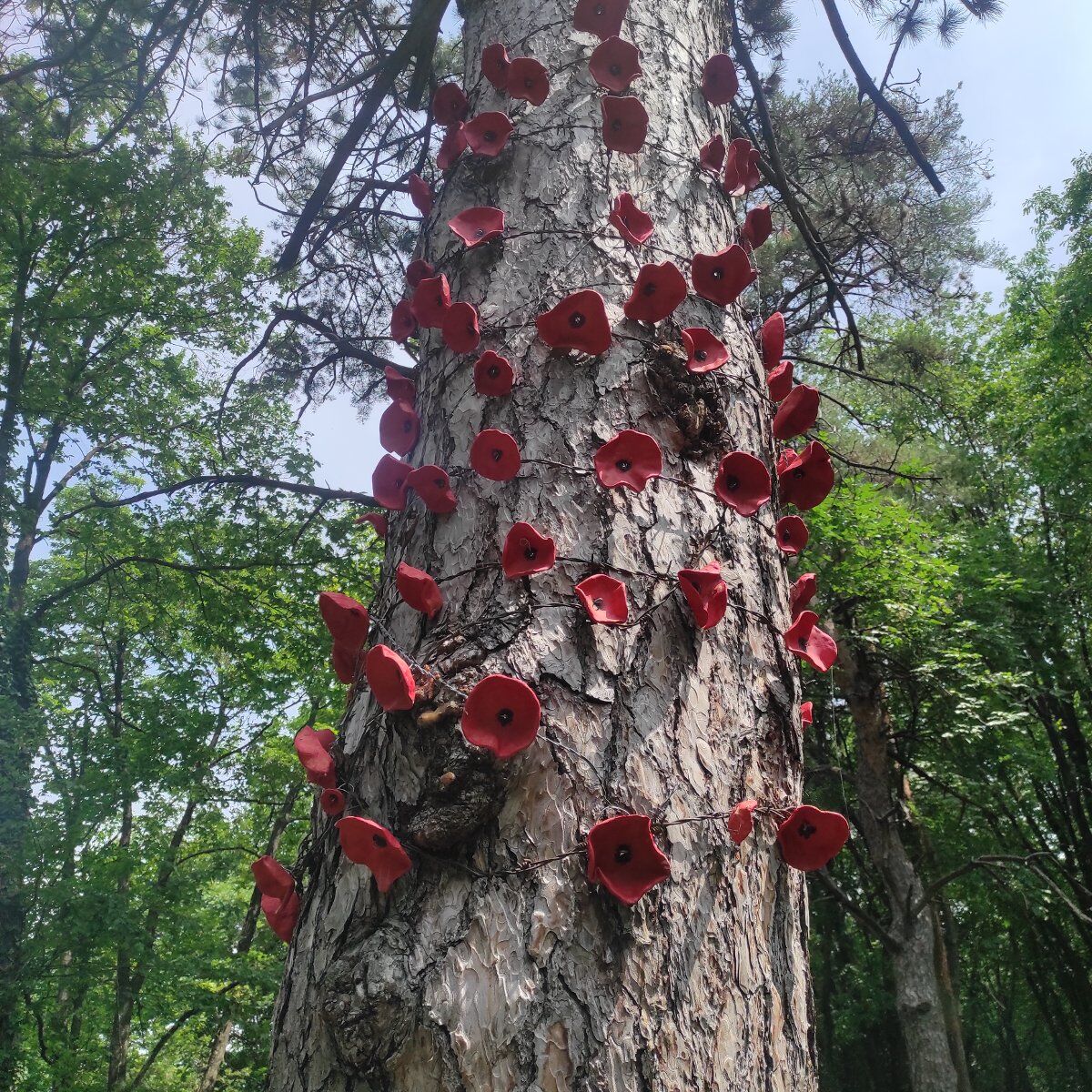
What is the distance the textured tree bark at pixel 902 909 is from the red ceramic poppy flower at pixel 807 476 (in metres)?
7.92

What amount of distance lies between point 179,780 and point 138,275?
623cm

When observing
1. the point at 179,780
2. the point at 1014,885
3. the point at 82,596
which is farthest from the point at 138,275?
→ the point at 1014,885

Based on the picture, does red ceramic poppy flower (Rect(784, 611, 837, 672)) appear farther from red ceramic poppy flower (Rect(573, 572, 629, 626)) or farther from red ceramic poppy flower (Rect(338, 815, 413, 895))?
red ceramic poppy flower (Rect(338, 815, 413, 895))

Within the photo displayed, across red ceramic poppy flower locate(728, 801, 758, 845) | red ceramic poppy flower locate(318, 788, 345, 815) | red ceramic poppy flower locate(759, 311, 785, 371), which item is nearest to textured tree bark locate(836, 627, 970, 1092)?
red ceramic poppy flower locate(759, 311, 785, 371)

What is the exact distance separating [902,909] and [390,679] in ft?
30.0

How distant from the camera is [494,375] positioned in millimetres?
1521

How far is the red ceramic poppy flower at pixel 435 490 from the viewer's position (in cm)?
145

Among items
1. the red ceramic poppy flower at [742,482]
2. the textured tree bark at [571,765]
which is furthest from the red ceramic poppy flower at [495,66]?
the red ceramic poppy flower at [742,482]

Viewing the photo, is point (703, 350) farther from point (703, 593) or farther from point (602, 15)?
point (602, 15)

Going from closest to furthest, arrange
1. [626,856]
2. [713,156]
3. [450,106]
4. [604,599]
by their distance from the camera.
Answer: [626,856] → [604,599] → [713,156] → [450,106]

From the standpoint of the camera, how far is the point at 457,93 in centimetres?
210

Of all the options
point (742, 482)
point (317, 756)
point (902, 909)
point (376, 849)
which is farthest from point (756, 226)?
point (902, 909)

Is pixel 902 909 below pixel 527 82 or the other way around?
below

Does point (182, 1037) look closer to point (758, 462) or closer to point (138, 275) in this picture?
point (138, 275)
